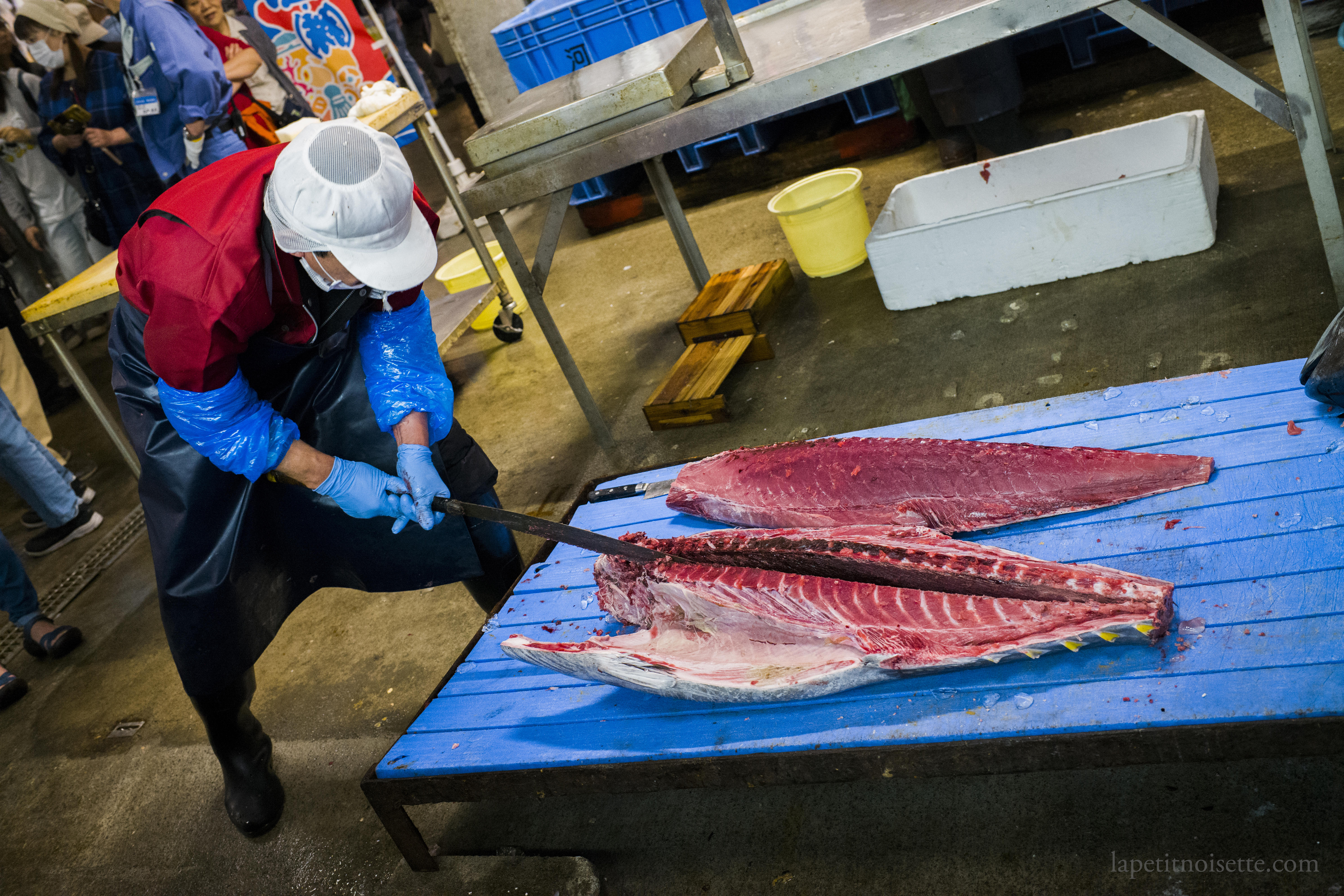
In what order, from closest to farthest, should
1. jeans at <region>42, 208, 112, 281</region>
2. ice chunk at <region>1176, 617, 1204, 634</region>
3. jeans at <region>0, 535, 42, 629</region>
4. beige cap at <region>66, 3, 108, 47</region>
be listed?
ice chunk at <region>1176, 617, 1204, 634</region>, jeans at <region>0, 535, 42, 629</region>, beige cap at <region>66, 3, 108, 47</region>, jeans at <region>42, 208, 112, 281</region>

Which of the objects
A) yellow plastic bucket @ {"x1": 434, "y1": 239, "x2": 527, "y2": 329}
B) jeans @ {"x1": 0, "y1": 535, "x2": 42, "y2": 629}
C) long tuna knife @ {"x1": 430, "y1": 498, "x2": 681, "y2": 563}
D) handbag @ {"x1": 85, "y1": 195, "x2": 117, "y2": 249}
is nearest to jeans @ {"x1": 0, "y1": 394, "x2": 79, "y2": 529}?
jeans @ {"x1": 0, "y1": 535, "x2": 42, "y2": 629}

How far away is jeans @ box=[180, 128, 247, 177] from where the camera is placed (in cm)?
556

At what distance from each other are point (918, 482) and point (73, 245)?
7977 millimetres

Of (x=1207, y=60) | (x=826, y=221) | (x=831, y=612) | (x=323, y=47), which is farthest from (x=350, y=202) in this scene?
(x=323, y=47)

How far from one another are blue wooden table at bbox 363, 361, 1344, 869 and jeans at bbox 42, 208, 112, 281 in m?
6.69

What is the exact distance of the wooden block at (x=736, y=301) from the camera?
5195mm

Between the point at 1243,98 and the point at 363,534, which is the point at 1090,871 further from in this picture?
the point at 1243,98

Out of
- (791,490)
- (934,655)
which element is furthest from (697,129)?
(934,655)

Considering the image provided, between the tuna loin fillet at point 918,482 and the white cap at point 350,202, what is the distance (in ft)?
4.01

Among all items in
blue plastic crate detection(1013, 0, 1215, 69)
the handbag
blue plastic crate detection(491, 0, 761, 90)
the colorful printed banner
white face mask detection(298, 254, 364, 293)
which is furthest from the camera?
the colorful printed banner

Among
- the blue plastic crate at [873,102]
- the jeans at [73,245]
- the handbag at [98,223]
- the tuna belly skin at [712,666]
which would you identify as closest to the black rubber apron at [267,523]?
the tuna belly skin at [712,666]

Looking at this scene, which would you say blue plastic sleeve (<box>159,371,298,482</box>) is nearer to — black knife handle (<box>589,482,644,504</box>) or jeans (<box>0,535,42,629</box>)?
black knife handle (<box>589,482,644,504</box>)

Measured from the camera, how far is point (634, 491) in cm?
345

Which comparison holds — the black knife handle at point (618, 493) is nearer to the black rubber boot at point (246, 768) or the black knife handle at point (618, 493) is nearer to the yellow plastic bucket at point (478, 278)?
the black rubber boot at point (246, 768)
